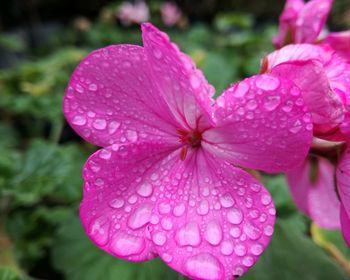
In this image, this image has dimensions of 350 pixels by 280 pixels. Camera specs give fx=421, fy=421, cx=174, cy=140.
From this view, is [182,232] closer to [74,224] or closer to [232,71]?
[74,224]

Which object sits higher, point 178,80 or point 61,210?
point 178,80

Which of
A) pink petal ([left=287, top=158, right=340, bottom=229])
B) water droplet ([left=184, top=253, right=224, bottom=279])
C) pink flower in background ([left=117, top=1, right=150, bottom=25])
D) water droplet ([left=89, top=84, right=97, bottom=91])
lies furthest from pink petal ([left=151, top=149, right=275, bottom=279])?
pink flower in background ([left=117, top=1, right=150, bottom=25])

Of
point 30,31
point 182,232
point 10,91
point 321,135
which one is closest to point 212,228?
point 182,232

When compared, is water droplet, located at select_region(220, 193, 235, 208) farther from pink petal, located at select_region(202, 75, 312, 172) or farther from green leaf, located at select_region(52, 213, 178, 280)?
green leaf, located at select_region(52, 213, 178, 280)

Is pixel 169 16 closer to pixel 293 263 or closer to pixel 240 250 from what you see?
pixel 293 263

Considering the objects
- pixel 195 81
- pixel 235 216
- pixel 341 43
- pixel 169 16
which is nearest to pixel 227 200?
pixel 235 216

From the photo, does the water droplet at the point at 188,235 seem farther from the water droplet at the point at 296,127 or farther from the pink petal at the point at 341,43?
the pink petal at the point at 341,43

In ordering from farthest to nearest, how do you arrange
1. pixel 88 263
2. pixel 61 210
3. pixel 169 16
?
pixel 169 16, pixel 61 210, pixel 88 263
